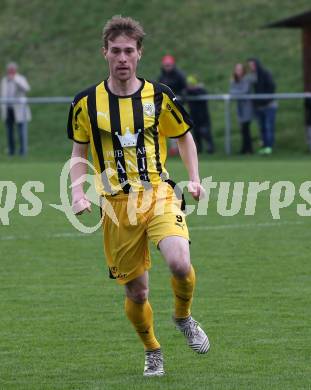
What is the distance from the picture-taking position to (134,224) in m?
6.39

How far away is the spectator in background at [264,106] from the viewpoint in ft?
80.6

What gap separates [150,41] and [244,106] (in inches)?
392

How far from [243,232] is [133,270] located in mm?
6465

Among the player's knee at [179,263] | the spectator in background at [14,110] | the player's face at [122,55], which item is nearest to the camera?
the player's knee at [179,263]

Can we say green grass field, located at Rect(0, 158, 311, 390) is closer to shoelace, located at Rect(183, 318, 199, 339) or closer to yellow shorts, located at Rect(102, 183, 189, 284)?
shoelace, located at Rect(183, 318, 199, 339)

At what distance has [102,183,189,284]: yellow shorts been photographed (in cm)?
638

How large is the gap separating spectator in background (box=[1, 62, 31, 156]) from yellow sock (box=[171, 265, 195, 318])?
19192 mm

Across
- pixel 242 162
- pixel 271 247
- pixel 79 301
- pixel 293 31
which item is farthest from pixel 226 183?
pixel 293 31

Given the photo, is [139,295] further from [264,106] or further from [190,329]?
[264,106]

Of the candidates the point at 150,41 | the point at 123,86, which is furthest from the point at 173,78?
the point at 123,86

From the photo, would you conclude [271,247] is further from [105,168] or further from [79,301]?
[105,168]

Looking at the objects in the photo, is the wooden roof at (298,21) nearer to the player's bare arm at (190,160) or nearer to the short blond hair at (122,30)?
the player's bare arm at (190,160)

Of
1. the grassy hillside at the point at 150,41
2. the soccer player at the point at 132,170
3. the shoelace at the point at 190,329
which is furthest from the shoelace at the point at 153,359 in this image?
the grassy hillside at the point at 150,41
